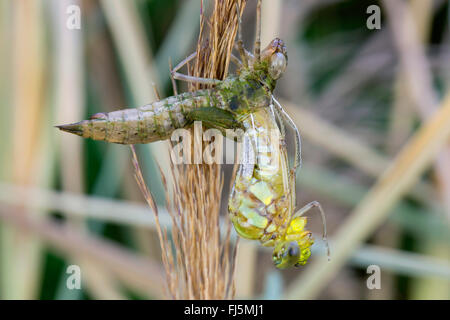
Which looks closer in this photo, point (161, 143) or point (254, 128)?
point (254, 128)

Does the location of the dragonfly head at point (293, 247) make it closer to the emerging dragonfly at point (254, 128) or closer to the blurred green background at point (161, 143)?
the emerging dragonfly at point (254, 128)

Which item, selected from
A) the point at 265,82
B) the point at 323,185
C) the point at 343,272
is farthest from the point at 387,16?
the point at 265,82

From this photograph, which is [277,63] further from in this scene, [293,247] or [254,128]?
[293,247]

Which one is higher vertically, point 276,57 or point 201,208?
point 276,57

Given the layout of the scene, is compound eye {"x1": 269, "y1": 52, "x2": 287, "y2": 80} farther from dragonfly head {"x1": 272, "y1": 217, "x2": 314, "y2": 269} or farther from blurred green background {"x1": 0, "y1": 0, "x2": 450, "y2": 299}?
blurred green background {"x1": 0, "y1": 0, "x2": 450, "y2": 299}

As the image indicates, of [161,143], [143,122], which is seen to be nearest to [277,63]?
[143,122]

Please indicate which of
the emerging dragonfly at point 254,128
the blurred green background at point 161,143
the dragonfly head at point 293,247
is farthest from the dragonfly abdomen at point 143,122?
the blurred green background at point 161,143

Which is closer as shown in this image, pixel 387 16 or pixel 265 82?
pixel 265 82
